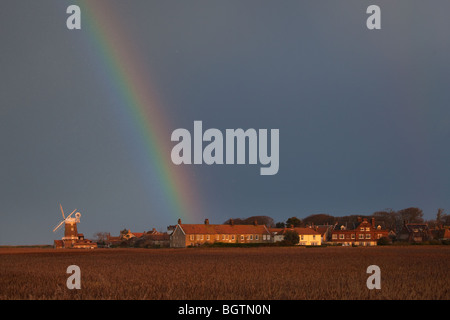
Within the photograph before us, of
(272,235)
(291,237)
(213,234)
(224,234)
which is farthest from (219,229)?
(291,237)

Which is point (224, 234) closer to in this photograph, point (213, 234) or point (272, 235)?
point (213, 234)

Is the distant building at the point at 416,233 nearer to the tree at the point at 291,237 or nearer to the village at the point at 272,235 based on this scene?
the village at the point at 272,235

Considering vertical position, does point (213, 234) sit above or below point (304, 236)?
above

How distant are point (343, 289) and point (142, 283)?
9242 millimetres

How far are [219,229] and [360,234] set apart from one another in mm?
39926

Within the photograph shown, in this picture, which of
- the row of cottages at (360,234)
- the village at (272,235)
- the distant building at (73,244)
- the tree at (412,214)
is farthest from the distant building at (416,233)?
the distant building at (73,244)

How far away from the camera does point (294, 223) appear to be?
464ft

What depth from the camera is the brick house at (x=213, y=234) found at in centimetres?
A: 11569

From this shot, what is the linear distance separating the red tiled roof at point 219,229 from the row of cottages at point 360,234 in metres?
24.0

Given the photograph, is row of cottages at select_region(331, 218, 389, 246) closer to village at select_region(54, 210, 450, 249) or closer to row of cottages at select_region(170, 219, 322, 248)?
village at select_region(54, 210, 450, 249)

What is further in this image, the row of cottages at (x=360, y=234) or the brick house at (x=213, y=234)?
the row of cottages at (x=360, y=234)

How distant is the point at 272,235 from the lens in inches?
5000
